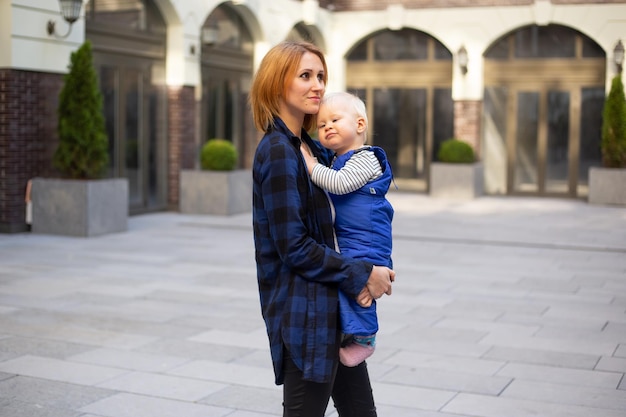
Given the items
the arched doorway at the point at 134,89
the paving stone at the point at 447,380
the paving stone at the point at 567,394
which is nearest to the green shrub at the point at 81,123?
the arched doorway at the point at 134,89

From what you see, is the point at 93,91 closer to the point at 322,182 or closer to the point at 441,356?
the point at 441,356

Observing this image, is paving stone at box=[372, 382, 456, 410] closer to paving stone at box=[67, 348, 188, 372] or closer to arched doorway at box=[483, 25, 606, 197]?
paving stone at box=[67, 348, 188, 372]

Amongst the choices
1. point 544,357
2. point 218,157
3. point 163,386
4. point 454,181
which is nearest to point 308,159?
point 163,386

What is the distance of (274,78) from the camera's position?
3168mm

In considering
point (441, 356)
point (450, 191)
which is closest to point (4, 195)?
point (441, 356)

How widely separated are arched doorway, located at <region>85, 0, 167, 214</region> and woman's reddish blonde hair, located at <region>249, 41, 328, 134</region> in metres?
12.2

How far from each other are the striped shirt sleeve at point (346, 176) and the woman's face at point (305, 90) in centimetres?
22

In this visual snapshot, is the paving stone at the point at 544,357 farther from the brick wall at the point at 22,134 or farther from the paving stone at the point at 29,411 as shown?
the brick wall at the point at 22,134

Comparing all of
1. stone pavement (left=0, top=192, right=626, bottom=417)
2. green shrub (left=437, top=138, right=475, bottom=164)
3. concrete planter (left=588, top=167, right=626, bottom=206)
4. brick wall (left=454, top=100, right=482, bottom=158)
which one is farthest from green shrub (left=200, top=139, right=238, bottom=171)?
concrete planter (left=588, top=167, right=626, bottom=206)

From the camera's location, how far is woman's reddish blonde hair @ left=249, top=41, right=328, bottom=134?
3.15 m

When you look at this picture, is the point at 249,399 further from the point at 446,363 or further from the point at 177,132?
the point at 177,132

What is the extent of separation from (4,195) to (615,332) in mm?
8836

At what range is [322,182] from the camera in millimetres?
3123

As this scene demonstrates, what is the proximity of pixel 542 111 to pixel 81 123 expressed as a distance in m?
12.1
